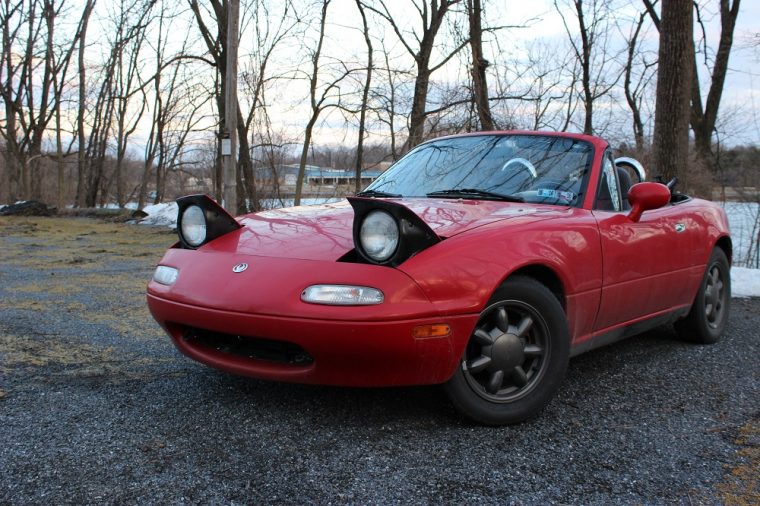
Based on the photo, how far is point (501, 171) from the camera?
138 inches

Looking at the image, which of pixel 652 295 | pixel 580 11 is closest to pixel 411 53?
pixel 580 11

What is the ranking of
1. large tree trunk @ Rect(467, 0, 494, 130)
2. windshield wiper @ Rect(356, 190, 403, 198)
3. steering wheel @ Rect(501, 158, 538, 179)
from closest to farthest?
steering wheel @ Rect(501, 158, 538, 179)
windshield wiper @ Rect(356, 190, 403, 198)
large tree trunk @ Rect(467, 0, 494, 130)

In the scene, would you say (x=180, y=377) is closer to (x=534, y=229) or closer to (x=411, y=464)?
(x=411, y=464)

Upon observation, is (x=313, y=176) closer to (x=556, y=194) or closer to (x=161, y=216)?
(x=161, y=216)

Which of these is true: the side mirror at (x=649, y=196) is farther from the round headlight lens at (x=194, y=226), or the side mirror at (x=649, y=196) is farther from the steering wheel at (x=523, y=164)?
the round headlight lens at (x=194, y=226)

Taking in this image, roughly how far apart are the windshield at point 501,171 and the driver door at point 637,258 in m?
0.19

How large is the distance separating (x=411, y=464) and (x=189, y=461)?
78 cm

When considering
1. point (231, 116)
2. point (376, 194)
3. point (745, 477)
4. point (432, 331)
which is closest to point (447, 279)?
point (432, 331)

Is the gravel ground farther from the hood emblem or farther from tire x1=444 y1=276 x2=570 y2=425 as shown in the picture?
the hood emblem

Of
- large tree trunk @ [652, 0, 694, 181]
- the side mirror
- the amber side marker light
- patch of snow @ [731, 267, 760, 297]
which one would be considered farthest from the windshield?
large tree trunk @ [652, 0, 694, 181]

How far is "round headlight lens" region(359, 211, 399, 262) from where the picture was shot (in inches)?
94.0

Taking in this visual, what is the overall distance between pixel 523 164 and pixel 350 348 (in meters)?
1.75

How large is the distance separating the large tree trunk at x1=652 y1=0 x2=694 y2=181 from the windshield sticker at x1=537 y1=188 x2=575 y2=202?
16.7 feet

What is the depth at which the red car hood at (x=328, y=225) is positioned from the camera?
8.53 feet
